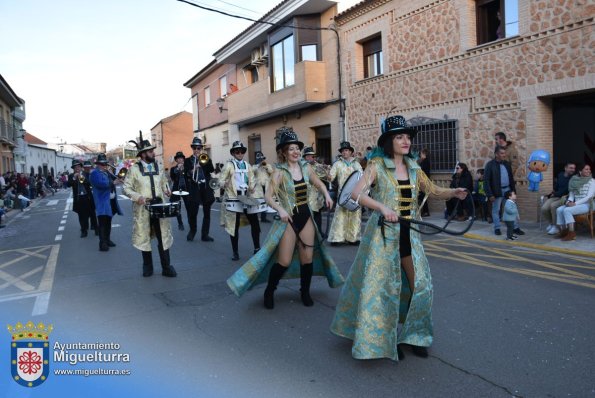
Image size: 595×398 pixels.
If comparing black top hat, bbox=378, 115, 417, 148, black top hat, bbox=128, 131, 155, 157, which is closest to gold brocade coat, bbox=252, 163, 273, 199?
black top hat, bbox=128, 131, 155, 157

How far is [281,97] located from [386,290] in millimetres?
17106

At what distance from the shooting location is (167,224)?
6742mm

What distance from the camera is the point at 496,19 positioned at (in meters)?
11.8

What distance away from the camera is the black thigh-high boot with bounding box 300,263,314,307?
4.99 metres

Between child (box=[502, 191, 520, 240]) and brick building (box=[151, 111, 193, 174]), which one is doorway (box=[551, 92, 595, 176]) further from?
brick building (box=[151, 111, 193, 174])

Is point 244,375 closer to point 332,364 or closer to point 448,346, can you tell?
point 332,364

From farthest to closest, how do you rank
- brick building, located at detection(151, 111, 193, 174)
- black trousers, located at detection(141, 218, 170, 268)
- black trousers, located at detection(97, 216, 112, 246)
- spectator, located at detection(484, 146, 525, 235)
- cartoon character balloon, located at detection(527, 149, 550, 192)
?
brick building, located at detection(151, 111, 193, 174)
cartoon character balloon, located at detection(527, 149, 550, 192)
black trousers, located at detection(97, 216, 112, 246)
spectator, located at detection(484, 146, 525, 235)
black trousers, located at detection(141, 218, 170, 268)

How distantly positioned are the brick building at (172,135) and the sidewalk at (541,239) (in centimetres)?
3676

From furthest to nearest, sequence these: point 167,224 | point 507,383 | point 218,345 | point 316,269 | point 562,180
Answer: point 562,180
point 167,224
point 316,269
point 218,345
point 507,383

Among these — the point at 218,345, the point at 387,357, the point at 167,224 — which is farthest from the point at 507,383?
the point at 167,224

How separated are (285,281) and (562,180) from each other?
20.2ft

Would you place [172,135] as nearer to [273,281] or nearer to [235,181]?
[235,181]

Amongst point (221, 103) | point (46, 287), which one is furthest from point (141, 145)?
point (221, 103)

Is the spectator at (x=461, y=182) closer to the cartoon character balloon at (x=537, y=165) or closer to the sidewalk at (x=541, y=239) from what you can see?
the sidewalk at (x=541, y=239)
